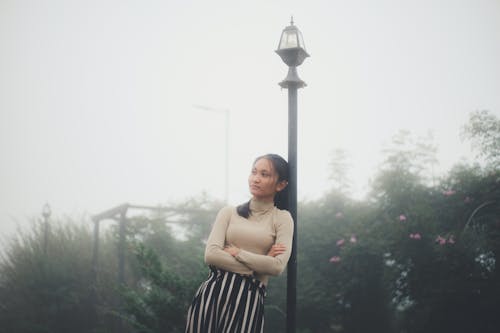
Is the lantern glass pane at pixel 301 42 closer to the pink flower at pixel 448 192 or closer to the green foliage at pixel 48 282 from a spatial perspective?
the pink flower at pixel 448 192

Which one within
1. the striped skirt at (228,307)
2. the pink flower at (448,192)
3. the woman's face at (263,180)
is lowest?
the striped skirt at (228,307)

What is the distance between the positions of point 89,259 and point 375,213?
9965mm

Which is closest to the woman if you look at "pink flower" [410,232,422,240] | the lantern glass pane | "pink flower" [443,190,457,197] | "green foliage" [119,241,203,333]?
the lantern glass pane

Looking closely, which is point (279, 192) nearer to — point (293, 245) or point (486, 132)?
point (293, 245)

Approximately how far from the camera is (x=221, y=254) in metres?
3.23

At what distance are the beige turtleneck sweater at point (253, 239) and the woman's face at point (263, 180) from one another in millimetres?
77

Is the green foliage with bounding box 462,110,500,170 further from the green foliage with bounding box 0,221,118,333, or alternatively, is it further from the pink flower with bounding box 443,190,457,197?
the green foliage with bounding box 0,221,118,333

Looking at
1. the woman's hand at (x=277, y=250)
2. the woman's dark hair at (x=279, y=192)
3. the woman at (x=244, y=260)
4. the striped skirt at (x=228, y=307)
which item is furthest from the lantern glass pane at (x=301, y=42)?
the striped skirt at (x=228, y=307)

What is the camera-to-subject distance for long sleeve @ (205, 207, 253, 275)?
3197 mm

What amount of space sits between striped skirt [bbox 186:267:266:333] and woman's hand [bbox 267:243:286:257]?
241mm

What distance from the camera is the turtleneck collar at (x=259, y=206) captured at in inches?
138

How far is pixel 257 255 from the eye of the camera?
316 centimetres

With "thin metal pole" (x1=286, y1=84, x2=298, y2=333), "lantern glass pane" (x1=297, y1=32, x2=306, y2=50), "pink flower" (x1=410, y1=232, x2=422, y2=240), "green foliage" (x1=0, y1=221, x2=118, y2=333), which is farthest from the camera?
"green foliage" (x1=0, y1=221, x2=118, y2=333)

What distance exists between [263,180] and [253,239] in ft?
1.59
